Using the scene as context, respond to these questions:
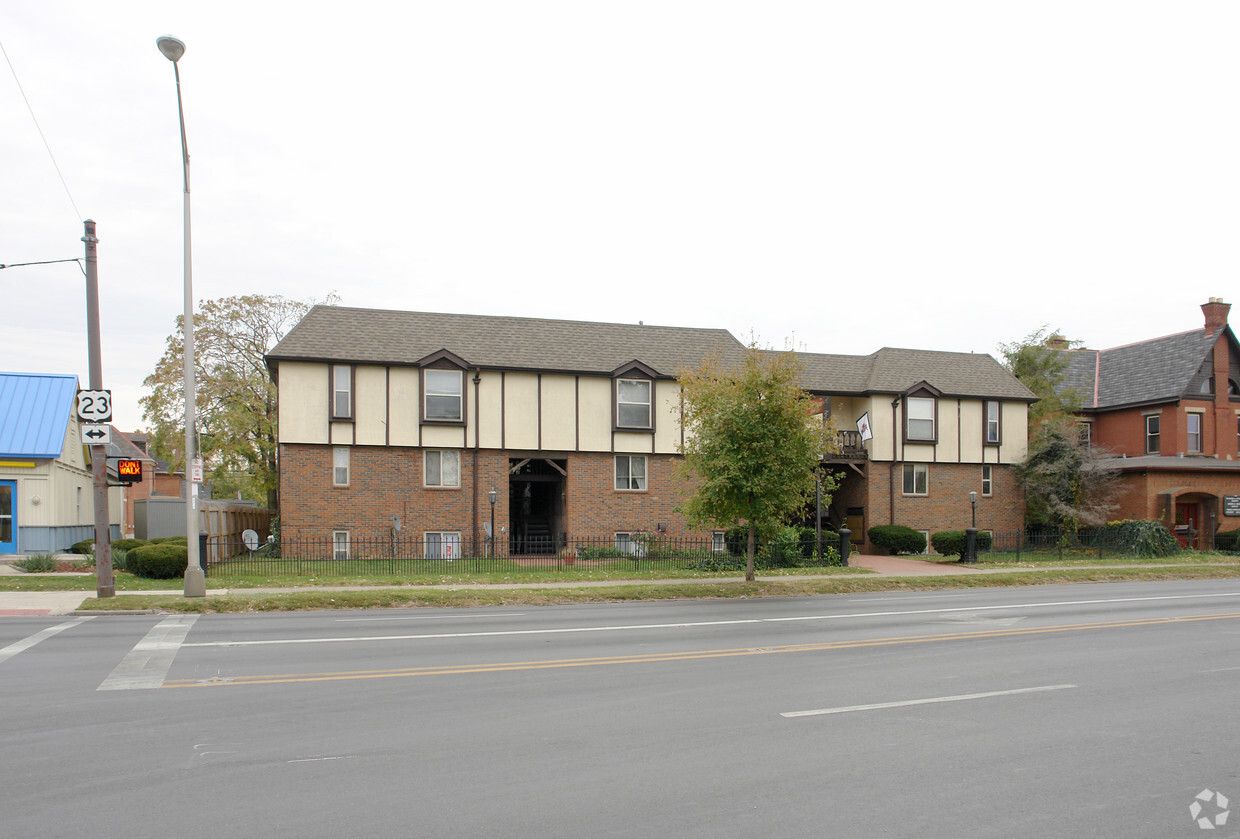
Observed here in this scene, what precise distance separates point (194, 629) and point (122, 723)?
21.9 ft

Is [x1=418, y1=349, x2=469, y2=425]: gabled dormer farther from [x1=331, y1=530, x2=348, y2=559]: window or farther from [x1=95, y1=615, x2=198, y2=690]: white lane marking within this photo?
[x1=95, y1=615, x2=198, y2=690]: white lane marking

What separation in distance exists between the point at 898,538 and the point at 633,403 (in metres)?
11.5

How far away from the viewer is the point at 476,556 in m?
26.2

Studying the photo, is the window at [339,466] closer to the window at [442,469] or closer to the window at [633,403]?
the window at [442,469]

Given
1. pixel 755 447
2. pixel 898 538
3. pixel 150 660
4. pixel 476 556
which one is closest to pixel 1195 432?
pixel 898 538

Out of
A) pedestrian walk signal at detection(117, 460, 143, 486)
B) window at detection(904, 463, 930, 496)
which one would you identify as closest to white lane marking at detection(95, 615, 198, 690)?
pedestrian walk signal at detection(117, 460, 143, 486)

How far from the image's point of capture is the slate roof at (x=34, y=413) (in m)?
27.1

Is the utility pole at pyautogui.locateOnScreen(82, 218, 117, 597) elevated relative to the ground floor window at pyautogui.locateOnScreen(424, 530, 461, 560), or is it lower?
elevated

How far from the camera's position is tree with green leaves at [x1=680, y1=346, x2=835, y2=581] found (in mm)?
21234

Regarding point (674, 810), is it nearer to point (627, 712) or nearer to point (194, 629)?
point (627, 712)

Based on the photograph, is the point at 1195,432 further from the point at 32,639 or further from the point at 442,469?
the point at 32,639

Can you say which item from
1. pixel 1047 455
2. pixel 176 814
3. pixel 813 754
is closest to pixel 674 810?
pixel 813 754

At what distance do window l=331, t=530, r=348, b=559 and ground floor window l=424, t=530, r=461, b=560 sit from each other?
2.63 meters

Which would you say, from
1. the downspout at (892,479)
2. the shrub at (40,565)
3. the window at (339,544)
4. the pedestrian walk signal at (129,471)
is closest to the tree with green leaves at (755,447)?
the pedestrian walk signal at (129,471)
